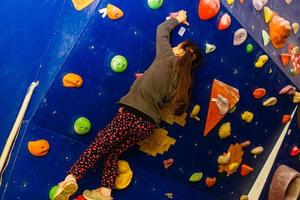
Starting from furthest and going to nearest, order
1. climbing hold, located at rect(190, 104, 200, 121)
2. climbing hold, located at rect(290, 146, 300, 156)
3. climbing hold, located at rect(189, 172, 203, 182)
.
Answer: climbing hold, located at rect(290, 146, 300, 156)
climbing hold, located at rect(189, 172, 203, 182)
climbing hold, located at rect(190, 104, 200, 121)

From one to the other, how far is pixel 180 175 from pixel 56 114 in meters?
1.17

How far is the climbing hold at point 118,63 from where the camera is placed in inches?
116

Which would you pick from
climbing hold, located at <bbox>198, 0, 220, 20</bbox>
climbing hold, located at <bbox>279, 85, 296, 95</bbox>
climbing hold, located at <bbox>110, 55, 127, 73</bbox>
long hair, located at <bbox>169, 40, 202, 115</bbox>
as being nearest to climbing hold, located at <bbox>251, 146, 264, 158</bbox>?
climbing hold, located at <bbox>279, 85, 296, 95</bbox>

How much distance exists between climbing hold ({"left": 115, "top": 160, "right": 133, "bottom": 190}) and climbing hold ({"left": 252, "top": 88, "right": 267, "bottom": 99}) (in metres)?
1.23

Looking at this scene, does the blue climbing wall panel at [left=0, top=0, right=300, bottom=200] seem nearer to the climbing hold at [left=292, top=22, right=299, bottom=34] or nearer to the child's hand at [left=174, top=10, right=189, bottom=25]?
the child's hand at [left=174, top=10, right=189, bottom=25]

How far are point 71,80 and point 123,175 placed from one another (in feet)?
2.63

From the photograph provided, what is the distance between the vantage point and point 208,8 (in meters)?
3.18

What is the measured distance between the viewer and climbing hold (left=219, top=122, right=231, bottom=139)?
360cm

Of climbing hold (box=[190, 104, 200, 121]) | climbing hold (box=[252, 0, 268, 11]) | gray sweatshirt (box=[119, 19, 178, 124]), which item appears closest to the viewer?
gray sweatshirt (box=[119, 19, 178, 124])

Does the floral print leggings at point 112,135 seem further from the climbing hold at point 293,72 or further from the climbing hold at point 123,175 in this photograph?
the climbing hold at point 293,72

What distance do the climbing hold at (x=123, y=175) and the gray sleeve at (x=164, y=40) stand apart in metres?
0.81

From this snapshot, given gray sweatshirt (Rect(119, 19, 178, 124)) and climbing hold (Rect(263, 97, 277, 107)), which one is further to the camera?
climbing hold (Rect(263, 97, 277, 107))

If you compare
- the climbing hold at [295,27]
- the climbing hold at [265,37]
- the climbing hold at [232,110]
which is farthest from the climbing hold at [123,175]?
the climbing hold at [295,27]

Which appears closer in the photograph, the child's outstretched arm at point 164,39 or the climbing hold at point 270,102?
the child's outstretched arm at point 164,39
